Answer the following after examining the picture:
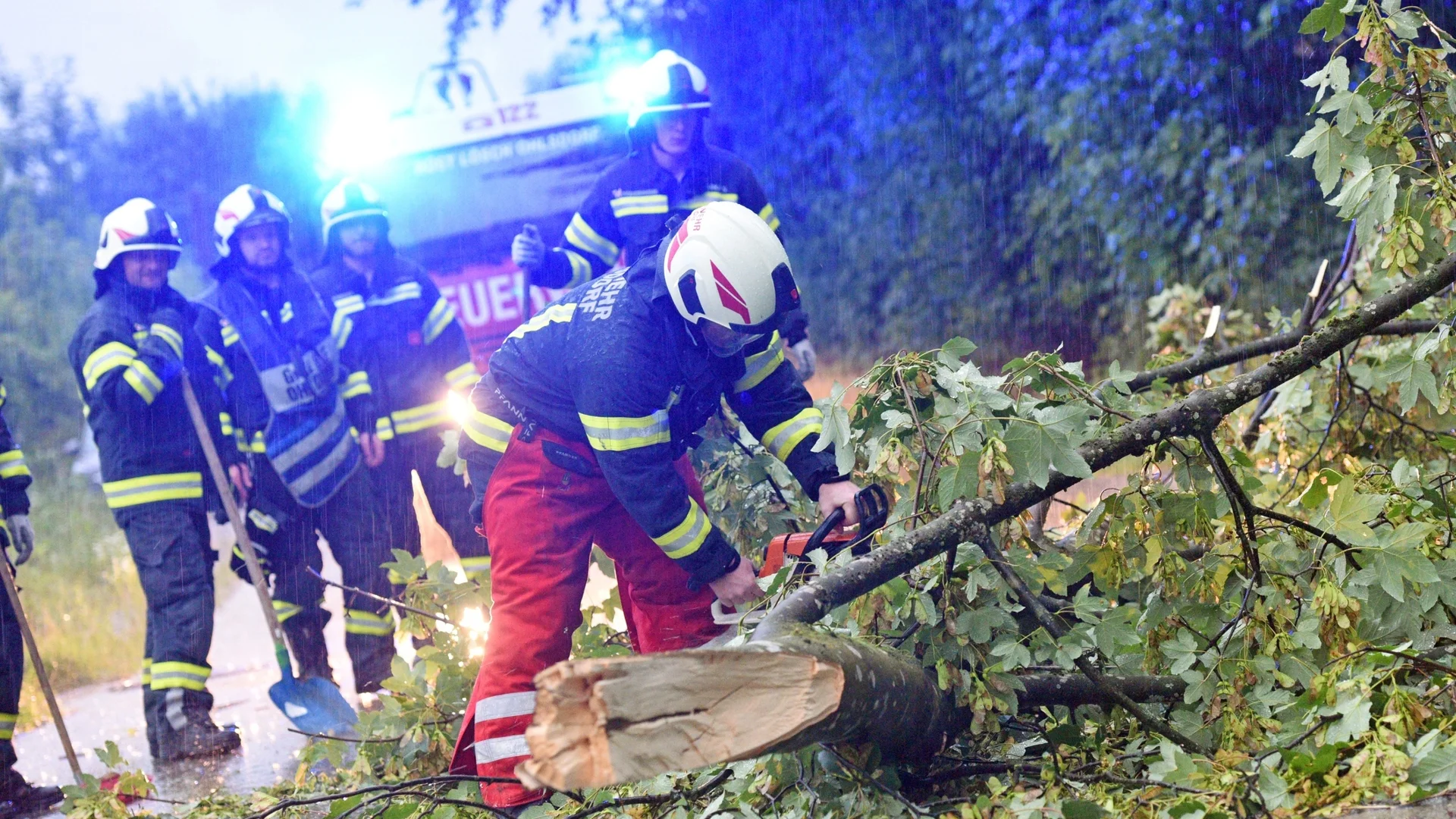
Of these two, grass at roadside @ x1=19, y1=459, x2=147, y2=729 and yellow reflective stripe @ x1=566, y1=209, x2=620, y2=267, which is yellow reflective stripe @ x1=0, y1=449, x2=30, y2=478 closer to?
grass at roadside @ x1=19, y1=459, x2=147, y2=729

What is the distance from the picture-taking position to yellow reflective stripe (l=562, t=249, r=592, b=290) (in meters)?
4.54

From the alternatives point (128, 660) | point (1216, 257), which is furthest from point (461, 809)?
point (1216, 257)

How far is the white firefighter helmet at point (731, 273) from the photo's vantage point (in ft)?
9.22

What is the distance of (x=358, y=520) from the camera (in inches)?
200

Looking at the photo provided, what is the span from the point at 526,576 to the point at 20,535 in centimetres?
254

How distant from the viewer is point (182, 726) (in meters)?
4.52

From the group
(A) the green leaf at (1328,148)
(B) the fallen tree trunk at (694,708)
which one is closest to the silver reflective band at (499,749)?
(B) the fallen tree trunk at (694,708)

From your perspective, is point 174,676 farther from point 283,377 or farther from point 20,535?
point 283,377

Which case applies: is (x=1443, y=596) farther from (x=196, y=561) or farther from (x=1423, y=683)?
(x=196, y=561)

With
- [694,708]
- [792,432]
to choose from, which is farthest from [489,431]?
[694,708]

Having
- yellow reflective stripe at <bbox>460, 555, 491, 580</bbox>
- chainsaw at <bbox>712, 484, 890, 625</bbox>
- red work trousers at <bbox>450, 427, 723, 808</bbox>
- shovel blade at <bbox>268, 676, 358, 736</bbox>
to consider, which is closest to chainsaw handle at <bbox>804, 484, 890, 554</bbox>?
chainsaw at <bbox>712, 484, 890, 625</bbox>

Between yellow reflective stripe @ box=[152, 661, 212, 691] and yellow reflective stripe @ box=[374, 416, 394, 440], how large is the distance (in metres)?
1.20

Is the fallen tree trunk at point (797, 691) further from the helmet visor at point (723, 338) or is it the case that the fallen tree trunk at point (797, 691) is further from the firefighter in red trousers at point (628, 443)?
the helmet visor at point (723, 338)

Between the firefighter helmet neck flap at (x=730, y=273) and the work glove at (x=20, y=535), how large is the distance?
119 inches
